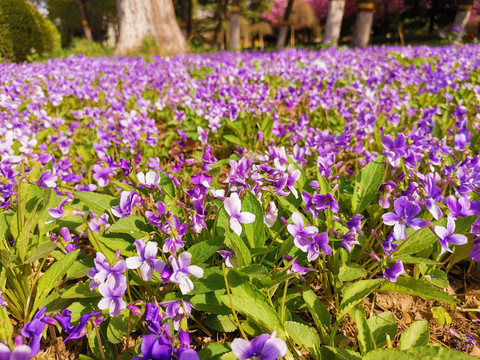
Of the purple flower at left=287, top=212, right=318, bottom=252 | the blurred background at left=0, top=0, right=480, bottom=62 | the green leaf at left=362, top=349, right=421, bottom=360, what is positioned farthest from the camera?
the blurred background at left=0, top=0, right=480, bottom=62

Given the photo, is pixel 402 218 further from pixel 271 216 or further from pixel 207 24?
pixel 207 24

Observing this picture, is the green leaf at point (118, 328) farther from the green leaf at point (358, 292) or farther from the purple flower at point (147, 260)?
the green leaf at point (358, 292)

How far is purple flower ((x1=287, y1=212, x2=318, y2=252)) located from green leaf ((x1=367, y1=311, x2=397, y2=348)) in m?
0.49

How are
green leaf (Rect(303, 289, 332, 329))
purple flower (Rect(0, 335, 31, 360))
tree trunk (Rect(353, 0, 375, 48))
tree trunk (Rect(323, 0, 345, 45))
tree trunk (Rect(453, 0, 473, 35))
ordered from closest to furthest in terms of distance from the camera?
1. purple flower (Rect(0, 335, 31, 360))
2. green leaf (Rect(303, 289, 332, 329))
3. tree trunk (Rect(353, 0, 375, 48))
4. tree trunk (Rect(323, 0, 345, 45))
5. tree trunk (Rect(453, 0, 473, 35))

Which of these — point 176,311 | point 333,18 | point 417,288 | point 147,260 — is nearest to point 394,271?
point 417,288

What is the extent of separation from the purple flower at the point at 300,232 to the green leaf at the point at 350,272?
0.32 m

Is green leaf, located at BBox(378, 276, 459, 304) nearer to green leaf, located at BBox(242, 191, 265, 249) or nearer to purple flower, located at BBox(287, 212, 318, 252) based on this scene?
purple flower, located at BBox(287, 212, 318, 252)

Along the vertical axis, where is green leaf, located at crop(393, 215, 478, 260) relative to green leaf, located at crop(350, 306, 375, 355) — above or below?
above

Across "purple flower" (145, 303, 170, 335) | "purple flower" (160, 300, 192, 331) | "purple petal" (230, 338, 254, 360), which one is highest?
"purple petal" (230, 338, 254, 360)

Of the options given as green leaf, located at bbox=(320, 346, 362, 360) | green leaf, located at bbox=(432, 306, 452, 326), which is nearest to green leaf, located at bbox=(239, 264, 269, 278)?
green leaf, located at bbox=(320, 346, 362, 360)

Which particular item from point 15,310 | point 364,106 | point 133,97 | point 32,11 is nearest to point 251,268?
point 15,310

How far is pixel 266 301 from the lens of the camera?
158cm

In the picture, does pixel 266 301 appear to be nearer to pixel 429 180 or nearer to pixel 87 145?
pixel 429 180

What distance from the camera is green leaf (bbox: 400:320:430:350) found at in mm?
1482
